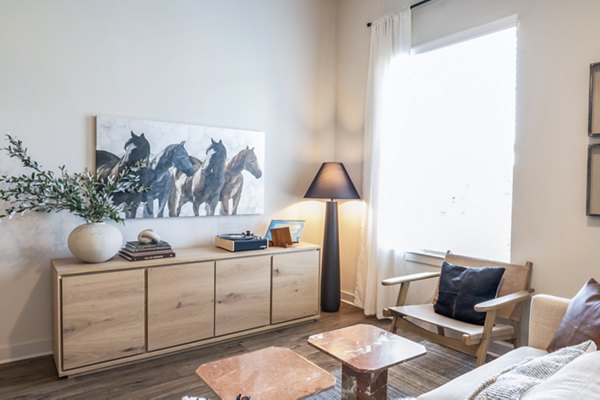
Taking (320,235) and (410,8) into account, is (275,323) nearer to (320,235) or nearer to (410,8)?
(320,235)

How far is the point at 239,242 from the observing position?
120 inches

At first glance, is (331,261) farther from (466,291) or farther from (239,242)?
(466,291)

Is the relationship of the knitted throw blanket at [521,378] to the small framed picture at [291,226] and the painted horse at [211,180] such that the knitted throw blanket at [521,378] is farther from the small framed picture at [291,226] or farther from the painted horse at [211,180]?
the painted horse at [211,180]

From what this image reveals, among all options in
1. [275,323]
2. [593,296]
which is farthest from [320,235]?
[593,296]

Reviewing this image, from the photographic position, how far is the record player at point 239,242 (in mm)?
3061

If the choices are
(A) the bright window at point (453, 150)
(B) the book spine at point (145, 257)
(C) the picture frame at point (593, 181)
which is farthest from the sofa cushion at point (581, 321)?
(B) the book spine at point (145, 257)

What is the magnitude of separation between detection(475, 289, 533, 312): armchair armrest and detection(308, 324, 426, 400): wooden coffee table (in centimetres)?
57

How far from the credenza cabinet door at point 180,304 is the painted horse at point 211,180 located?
0.63 metres

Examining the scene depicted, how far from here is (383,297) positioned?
A: 351cm

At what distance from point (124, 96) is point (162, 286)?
1401mm

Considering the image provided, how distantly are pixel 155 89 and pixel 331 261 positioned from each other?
2084 millimetres

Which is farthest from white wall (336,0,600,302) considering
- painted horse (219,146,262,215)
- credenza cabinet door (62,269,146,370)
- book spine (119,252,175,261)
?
credenza cabinet door (62,269,146,370)

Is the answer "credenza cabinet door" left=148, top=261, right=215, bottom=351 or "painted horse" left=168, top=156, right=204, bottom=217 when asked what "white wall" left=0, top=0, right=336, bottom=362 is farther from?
"credenza cabinet door" left=148, top=261, right=215, bottom=351

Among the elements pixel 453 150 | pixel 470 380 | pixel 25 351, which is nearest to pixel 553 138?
pixel 453 150
